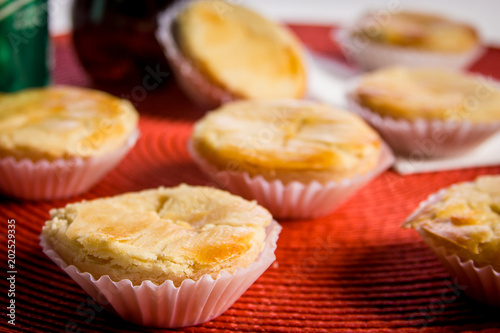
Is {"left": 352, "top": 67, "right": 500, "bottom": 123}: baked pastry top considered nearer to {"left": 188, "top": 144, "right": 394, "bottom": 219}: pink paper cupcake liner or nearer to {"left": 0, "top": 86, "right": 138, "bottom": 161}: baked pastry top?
{"left": 188, "top": 144, "right": 394, "bottom": 219}: pink paper cupcake liner

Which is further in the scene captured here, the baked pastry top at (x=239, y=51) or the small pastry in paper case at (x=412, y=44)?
the small pastry in paper case at (x=412, y=44)

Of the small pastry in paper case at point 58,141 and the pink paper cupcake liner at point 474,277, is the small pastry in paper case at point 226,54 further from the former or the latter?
the pink paper cupcake liner at point 474,277

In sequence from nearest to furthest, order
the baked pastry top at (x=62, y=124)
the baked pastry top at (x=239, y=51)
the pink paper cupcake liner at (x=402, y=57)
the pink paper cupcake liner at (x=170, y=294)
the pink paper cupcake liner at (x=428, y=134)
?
the pink paper cupcake liner at (x=170, y=294)
the baked pastry top at (x=62, y=124)
the pink paper cupcake liner at (x=428, y=134)
the baked pastry top at (x=239, y=51)
the pink paper cupcake liner at (x=402, y=57)

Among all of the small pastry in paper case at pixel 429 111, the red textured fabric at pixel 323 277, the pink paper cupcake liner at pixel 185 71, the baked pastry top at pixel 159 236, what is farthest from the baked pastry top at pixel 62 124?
the small pastry in paper case at pixel 429 111

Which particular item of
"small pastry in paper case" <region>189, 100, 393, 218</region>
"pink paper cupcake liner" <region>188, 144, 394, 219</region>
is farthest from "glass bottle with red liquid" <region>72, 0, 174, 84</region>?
"pink paper cupcake liner" <region>188, 144, 394, 219</region>

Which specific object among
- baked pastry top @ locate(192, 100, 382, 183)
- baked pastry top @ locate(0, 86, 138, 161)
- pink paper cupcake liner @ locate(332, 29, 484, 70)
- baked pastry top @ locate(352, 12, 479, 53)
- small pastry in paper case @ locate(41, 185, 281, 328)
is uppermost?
small pastry in paper case @ locate(41, 185, 281, 328)

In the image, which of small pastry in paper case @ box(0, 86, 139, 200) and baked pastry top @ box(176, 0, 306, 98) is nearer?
small pastry in paper case @ box(0, 86, 139, 200)

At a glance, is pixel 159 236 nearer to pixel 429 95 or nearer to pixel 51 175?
pixel 51 175

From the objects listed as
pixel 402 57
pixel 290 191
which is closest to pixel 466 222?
pixel 290 191
